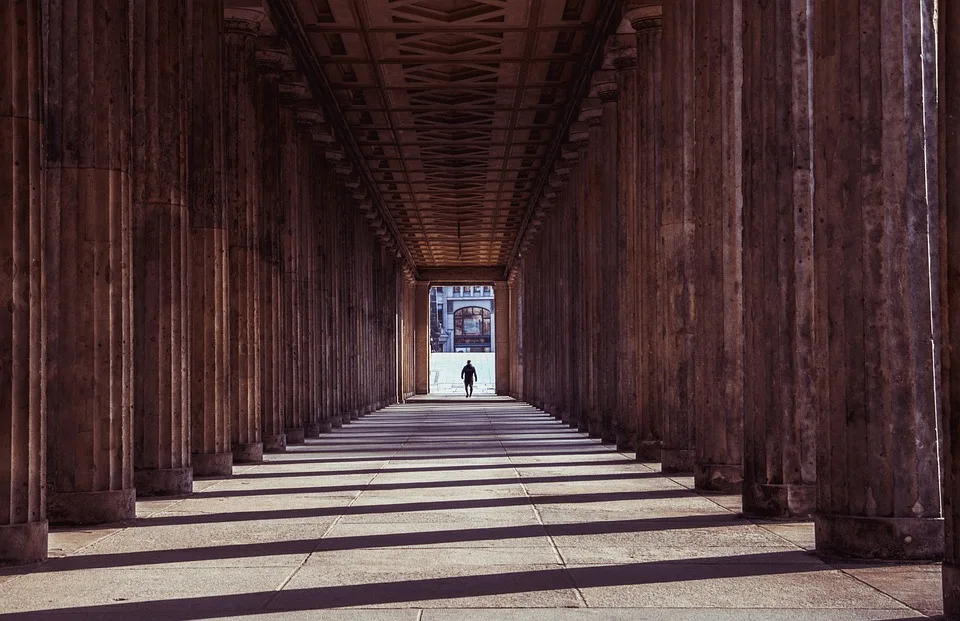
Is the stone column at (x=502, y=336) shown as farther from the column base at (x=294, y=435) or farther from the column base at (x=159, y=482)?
the column base at (x=159, y=482)

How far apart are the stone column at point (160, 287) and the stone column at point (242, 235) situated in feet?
16.1

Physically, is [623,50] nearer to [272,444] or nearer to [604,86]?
Result: [604,86]

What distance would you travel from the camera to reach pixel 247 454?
19094mm

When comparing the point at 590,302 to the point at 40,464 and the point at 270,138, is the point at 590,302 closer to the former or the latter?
the point at 270,138

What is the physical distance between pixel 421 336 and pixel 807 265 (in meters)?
59.7

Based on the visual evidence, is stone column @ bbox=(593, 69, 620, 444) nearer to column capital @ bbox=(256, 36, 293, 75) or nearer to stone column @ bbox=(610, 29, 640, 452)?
stone column @ bbox=(610, 29, 640, 452)

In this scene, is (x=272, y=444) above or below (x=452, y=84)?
below

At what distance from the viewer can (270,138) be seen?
73.2ft

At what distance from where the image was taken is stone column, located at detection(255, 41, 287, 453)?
2181 centimetres

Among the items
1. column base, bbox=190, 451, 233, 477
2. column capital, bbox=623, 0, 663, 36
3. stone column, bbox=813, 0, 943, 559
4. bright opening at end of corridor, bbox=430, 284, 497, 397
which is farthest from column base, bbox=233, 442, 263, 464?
bright opening at end of corridor, bbox=430, 284, 497, 397

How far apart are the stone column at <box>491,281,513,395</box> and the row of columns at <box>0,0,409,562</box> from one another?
148 ft

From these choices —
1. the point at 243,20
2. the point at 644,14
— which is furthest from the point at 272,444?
the point at 644,14

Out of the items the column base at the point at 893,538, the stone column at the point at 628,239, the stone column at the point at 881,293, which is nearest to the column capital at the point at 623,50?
the stone column at the point at 628,239

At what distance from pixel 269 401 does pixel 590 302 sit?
27.6 feet
